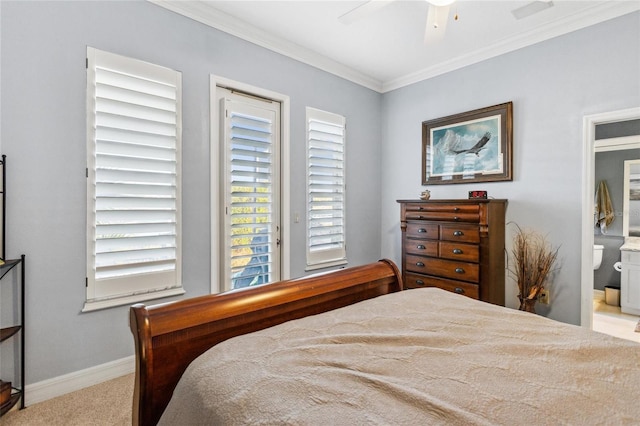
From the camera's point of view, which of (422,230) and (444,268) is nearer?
(444,268)

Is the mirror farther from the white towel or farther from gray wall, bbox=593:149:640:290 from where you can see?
the white towel

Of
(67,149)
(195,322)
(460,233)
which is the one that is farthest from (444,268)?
(67,149)

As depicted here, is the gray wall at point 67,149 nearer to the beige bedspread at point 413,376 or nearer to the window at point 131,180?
the window at point 131,180

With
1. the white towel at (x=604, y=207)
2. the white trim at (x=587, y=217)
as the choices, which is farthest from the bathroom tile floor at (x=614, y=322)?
the white towel at (x=604, y=207)

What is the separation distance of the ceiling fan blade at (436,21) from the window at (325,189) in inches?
66.7

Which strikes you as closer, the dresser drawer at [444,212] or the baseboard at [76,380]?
the baseboard at [76,380]

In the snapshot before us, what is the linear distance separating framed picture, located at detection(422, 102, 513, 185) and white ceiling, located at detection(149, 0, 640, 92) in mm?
637

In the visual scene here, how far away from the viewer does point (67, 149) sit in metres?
2.17

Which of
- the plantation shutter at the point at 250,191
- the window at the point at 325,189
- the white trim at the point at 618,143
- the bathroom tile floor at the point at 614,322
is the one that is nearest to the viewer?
the plantation shutter at the point at 250,191

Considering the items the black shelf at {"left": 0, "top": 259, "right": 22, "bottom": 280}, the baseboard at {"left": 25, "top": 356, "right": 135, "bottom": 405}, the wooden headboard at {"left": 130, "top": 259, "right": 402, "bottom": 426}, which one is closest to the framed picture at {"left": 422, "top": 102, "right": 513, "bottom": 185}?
the wooden headboard at {"left": 130, "top": 259, "right": 402, "bottom": 426}

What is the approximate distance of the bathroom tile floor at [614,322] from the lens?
324 cm

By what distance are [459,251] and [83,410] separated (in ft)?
10.5

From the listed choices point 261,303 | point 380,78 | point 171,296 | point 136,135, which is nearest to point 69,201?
point 136,135

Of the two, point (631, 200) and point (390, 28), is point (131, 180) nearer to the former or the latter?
point (390, 28)
